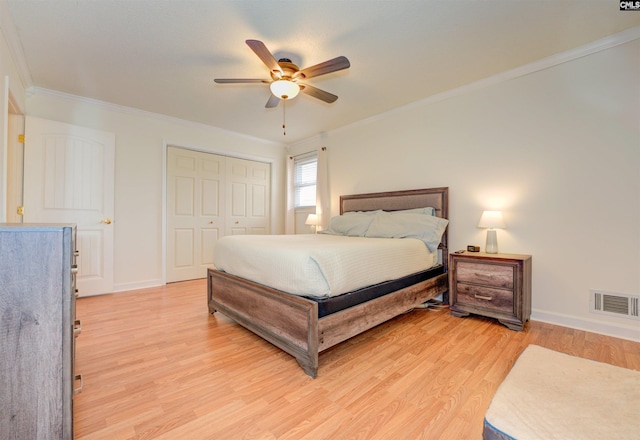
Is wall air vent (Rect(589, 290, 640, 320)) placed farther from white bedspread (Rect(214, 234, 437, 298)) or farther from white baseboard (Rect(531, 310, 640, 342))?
white bedspread (Rect(214, 234, 437, 298))

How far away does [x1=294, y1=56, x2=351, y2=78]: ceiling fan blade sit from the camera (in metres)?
2.01

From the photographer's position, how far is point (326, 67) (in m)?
2.11

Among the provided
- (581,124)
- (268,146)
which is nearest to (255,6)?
(581,124)

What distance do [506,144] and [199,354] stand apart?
3.36 meters

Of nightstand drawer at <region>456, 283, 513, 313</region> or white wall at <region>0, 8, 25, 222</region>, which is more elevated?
white wall at <region>0, 8, 25, 222</region>

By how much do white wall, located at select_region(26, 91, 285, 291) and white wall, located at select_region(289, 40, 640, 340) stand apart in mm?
3677

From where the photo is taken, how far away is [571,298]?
2414mm

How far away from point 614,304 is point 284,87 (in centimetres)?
328

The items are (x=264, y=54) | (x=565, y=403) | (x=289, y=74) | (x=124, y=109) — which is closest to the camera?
(x=565, y=403)

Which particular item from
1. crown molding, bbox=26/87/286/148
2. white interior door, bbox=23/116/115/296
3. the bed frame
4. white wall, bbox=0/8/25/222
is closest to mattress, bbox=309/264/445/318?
the bed frame

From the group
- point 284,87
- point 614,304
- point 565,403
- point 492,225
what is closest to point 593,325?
point 614,304

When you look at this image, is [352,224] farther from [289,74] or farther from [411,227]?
[289,74]

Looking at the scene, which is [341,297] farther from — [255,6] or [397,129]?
[397,129]

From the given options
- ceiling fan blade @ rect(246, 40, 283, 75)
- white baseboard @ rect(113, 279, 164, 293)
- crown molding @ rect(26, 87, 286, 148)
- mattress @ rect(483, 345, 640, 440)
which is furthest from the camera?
white baseboard @ rect(113, 279, 164, 293)
